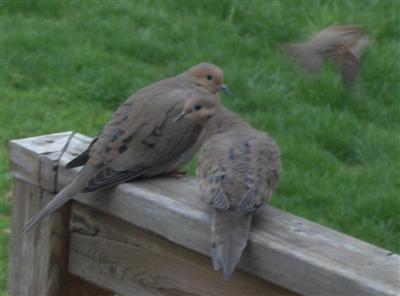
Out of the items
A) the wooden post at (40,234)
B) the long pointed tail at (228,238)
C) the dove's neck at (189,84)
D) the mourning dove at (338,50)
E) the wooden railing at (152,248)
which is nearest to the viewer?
the wooden railing at (152,248)

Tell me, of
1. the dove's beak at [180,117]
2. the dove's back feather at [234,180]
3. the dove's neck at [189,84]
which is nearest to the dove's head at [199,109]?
the dove's beak at [180,117]

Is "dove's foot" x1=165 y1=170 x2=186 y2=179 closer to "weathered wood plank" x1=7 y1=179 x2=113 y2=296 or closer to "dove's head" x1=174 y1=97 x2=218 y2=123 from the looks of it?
"dove's head" x1=174 y1=97 x2=218 y2=123

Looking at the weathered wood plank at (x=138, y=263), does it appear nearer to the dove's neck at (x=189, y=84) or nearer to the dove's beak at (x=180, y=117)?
the dove's beak at (x=180, y=117)

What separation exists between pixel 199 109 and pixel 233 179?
0.66 m

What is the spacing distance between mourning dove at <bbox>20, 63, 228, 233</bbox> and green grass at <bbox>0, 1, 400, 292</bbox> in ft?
5.90

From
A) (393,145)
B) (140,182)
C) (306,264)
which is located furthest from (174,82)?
(393,145)

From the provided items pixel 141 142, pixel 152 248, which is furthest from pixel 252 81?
pixel 152 248

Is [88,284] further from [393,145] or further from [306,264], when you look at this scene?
[393,145]

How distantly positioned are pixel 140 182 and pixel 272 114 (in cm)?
376

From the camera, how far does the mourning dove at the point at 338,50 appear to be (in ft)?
14.9

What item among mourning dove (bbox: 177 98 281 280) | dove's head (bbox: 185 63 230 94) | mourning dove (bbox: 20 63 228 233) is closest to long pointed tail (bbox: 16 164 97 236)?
mourning dove (bbox: 20 63 228 233)

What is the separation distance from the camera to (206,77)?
4.48m

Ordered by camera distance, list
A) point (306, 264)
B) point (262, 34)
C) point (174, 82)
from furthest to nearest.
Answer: point (262, 34) < point (174, 82) < point (306, 264)

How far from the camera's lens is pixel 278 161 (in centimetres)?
322
